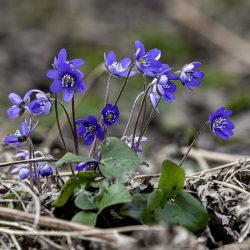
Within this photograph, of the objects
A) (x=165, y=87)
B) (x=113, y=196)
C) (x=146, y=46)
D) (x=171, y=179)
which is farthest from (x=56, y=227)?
(x=146, y=46)

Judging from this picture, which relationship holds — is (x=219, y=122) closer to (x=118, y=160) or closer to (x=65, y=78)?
(x=118, y=160)

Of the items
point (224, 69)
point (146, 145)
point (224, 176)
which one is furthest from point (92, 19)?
point (224, 176)

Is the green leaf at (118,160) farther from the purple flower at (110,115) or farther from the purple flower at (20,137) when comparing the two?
the purple flower at (20,137)

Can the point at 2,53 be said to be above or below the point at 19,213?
below

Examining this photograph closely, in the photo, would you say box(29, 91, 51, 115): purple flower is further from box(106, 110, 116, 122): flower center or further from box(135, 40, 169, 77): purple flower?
box(135, 40, 169, 77): purple flower

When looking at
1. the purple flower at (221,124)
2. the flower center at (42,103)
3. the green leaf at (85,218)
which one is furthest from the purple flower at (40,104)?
the purple flower at (221,124)

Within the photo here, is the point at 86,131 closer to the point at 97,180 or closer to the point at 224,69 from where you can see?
the point at 97,180
